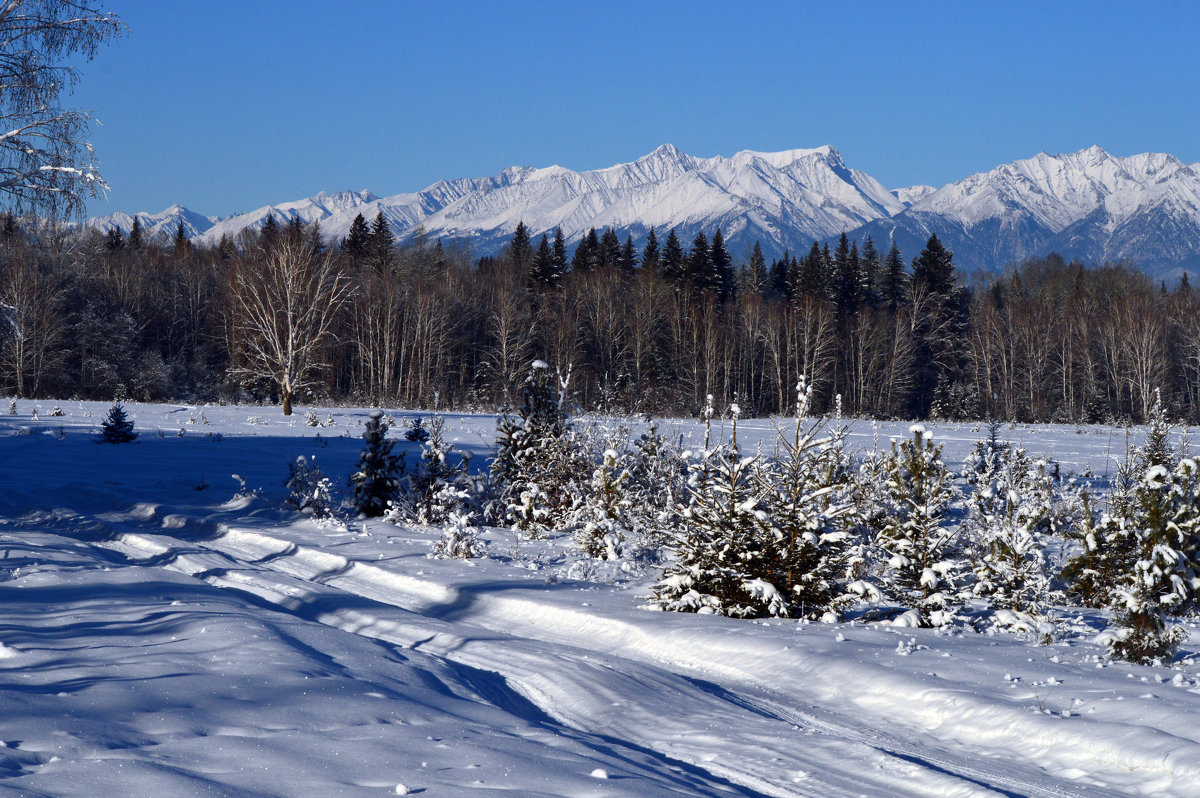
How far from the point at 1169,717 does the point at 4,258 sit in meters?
50.7

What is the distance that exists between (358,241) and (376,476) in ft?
184

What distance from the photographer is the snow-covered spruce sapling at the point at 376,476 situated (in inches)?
578

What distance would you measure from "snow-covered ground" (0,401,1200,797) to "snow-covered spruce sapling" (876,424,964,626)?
17.7 inches

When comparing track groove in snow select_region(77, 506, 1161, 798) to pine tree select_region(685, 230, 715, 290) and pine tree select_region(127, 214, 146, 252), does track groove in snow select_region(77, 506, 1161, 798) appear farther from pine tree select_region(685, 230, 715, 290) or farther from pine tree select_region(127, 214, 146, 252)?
pine tree select_region(127, 214, 146, 252)

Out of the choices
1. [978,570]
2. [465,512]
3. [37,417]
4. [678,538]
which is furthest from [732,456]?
[37,417]

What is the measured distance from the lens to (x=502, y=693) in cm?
614

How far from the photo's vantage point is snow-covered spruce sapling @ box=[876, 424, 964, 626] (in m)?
8.57

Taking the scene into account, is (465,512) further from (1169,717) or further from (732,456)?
(1169,717)

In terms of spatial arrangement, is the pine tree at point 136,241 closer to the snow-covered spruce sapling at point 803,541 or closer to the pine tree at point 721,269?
the pine tree at point 721,269

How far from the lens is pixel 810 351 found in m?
58.3

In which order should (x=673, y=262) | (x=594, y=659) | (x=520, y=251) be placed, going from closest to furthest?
(x=594, y=659) → (x=673, y=262) → (x=520, y=251)

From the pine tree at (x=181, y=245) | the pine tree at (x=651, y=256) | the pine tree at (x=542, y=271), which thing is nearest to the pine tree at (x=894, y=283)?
the pine tree at (x=651, y=256)

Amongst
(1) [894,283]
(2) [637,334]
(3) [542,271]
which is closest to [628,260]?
(3) [542,271]

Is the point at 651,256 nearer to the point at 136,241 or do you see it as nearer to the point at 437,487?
the point at 136,241
